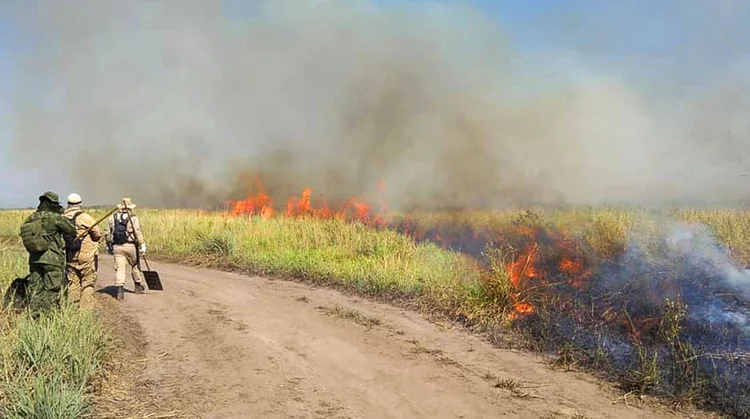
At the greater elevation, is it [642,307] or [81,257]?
[642,307]

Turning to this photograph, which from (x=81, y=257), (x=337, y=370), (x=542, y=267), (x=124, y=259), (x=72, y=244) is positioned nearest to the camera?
(x=337, y=370)

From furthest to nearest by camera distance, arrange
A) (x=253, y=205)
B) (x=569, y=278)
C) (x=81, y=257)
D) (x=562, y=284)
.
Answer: (x=253, y=205), (x=569, y=278), (x=562, y=284), (x=81, y=257)

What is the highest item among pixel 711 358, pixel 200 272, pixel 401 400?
pixel 711 358

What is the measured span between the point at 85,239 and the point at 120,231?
2232 millimetres

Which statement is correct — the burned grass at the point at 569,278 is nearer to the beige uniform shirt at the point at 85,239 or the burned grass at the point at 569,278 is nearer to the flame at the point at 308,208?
the flame at the point at 308,208

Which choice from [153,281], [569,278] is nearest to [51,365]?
[153,281]

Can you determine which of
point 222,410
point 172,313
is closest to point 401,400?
point 222,410

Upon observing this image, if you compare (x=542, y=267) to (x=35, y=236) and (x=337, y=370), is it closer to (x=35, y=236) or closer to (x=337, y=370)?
(x=337, y=370)

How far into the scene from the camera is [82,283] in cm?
Result: 871

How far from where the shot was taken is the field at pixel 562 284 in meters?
5.55

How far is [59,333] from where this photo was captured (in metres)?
5.81

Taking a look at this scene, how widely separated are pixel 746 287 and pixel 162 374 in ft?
29.0

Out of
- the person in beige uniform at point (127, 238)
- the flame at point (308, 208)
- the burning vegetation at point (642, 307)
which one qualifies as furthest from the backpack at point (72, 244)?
the flame at point (308, 208)

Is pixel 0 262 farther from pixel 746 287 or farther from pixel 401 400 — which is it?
pixel 746 287
